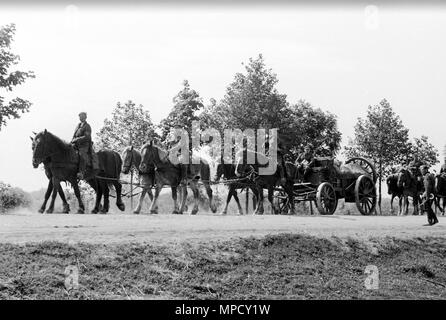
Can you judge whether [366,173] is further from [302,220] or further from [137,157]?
[137,157]

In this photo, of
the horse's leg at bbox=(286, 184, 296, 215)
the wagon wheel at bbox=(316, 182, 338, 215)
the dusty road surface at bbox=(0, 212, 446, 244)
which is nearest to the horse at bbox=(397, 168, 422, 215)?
the wagon wheel at bbox=(316, 182, 338, 215)

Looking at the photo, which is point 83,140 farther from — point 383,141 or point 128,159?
point 383,141

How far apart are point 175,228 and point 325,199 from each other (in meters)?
11.7

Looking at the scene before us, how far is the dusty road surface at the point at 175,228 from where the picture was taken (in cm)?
1430

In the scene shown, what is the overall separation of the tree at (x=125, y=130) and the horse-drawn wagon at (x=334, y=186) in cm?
1168

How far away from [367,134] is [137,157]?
83.6 feet

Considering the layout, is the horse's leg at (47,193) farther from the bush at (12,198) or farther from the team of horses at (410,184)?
the team of horses at (410,184)

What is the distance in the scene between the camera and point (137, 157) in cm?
2403

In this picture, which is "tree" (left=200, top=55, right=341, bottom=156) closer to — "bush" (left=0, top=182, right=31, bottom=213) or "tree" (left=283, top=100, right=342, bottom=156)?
"tree" (left=283, top=100, right=342, bottom=156)

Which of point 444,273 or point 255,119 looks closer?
point 444,273

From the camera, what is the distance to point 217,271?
12.9 meters

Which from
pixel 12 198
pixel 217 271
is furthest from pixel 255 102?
pixel 217 271
